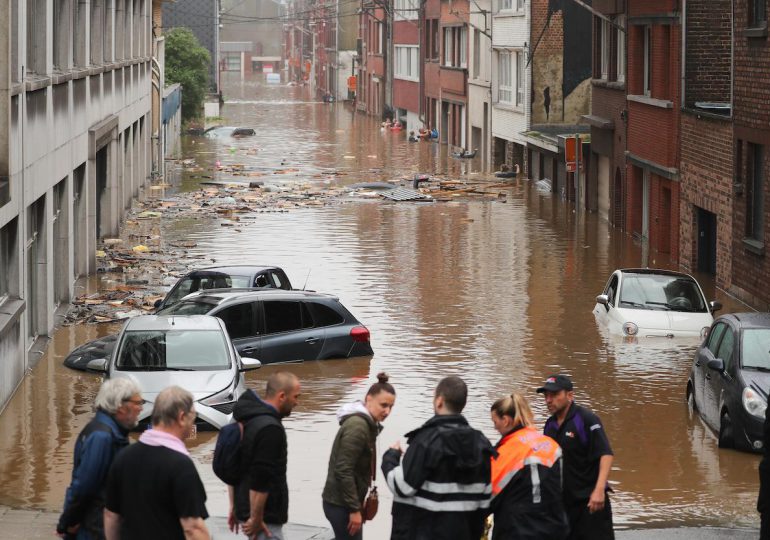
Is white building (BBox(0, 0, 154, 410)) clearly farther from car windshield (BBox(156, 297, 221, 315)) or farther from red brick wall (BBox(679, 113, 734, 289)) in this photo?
red brick wall (BBox(679, 113, 734, 289))

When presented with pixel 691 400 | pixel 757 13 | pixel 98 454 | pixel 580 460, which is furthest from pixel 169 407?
pixel 757 13

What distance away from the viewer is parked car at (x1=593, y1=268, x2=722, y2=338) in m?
22.9

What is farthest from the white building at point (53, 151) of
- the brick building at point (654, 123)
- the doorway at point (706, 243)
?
the doorway at point (706, 243)

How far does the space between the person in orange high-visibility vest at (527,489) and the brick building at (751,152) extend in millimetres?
17762

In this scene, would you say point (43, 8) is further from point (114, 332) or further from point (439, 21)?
point (439, 21)

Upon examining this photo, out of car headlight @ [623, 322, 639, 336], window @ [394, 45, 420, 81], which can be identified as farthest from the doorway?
window @ [394, 45, 420, 81]

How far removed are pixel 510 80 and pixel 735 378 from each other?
4658 centimetres

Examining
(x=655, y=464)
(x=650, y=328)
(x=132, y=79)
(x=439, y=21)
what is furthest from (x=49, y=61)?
(x=439, y=21)

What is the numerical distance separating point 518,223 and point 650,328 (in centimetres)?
1929

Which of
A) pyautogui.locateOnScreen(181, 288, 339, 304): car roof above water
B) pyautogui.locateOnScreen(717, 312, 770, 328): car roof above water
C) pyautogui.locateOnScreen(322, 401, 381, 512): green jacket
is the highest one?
pyautogui.locateOnScreen(322, 401, 381, 512): green jacket

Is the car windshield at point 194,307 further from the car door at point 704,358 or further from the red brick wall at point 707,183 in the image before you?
the red brick wall at point 707,183

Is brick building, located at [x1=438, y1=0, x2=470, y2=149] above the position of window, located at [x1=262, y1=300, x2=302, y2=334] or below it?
above

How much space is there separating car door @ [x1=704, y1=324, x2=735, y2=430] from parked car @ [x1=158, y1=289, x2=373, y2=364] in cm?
627

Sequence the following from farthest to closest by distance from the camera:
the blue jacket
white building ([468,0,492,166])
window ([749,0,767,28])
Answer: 1. white building ([468,0,492,166])
2. window ([749,0,767,28])
3. the blue jacket
